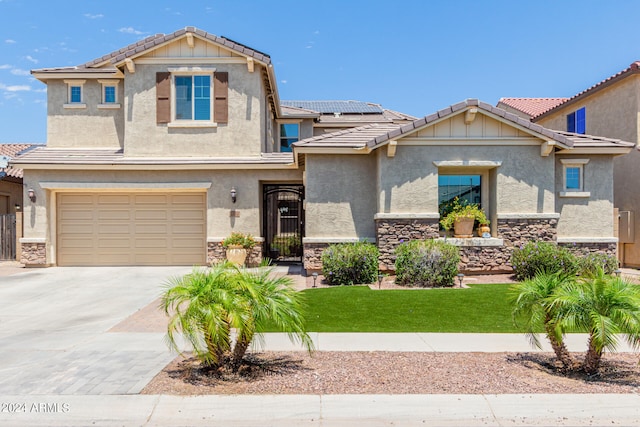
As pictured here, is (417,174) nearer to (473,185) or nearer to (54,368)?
(473,185)

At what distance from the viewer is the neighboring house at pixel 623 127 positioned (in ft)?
52.7

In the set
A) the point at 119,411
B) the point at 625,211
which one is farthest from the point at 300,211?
the point at 119,411

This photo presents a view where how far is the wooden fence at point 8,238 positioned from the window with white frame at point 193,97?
7.86m

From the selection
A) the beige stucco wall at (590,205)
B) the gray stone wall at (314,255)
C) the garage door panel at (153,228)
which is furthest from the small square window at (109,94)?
the beige stucco wall at (590,205)

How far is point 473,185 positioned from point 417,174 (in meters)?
2.06

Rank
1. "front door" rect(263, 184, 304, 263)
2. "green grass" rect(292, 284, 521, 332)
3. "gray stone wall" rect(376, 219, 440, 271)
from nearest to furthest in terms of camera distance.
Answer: "green grass" rect(292, 284, 521, 332) < "gray stone wall" rect(376, 219, 440, 271) < "front door" rect(263, 184, 304, 263)

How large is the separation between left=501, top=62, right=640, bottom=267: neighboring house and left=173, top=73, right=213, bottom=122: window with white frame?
13791 millimetres

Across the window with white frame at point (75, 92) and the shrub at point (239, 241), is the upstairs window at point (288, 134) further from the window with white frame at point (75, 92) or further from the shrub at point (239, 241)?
the window with white frame at point (75, 92)

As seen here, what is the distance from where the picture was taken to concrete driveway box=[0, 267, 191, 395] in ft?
18.9

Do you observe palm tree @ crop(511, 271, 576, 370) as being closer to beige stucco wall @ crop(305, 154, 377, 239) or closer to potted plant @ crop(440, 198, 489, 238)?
potted plant @ crop(440, 198, 489, 238)

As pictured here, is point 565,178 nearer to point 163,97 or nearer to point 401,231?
point 401,231

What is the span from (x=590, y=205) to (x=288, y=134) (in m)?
13.4

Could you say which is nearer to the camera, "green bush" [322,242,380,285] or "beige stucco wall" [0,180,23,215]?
"green bush" [322,242,380,285]

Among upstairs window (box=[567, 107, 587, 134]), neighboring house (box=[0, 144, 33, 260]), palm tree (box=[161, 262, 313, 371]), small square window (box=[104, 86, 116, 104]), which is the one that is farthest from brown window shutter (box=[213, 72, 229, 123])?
upstairs window (box=[567, 107, 587, 134])
